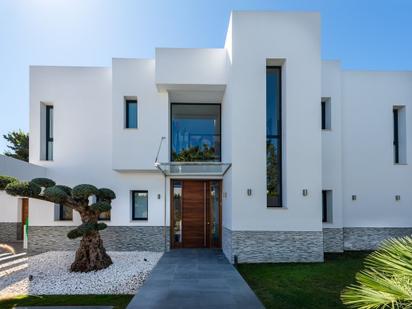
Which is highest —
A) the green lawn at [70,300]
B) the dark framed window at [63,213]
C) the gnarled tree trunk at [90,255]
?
the dark framed window at [63,213]

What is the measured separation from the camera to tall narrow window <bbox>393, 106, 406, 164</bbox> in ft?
44.3

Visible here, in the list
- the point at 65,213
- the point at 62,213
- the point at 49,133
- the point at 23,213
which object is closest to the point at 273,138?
the point at 65,213

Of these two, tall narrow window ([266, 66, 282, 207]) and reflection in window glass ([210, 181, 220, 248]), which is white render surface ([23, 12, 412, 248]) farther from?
reflection in window glass ([210, 181, 220, 248])

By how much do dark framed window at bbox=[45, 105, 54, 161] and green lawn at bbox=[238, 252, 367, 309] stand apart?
9620 mm

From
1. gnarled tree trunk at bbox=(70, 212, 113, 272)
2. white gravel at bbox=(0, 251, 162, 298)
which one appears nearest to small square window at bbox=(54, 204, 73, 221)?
white gravel at bbox=(0, 251, 162, 298)

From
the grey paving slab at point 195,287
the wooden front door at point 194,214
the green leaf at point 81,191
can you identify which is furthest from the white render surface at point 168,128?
the green leaf at point 81,191

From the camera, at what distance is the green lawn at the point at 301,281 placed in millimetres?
6695

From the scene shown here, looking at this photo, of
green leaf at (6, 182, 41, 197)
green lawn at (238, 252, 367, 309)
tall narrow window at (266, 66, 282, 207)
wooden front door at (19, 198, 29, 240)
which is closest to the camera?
green lawn at (238, 252, 367, 309)

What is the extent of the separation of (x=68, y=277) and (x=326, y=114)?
1163 cm

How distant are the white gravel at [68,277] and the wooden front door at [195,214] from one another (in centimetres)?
190

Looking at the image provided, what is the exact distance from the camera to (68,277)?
8.99 metres

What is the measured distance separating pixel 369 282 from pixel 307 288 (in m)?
5.60

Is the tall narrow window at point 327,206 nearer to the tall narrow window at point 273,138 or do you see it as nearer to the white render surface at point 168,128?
the white render surface at point 168,128

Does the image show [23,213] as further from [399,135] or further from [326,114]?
[399,135]
